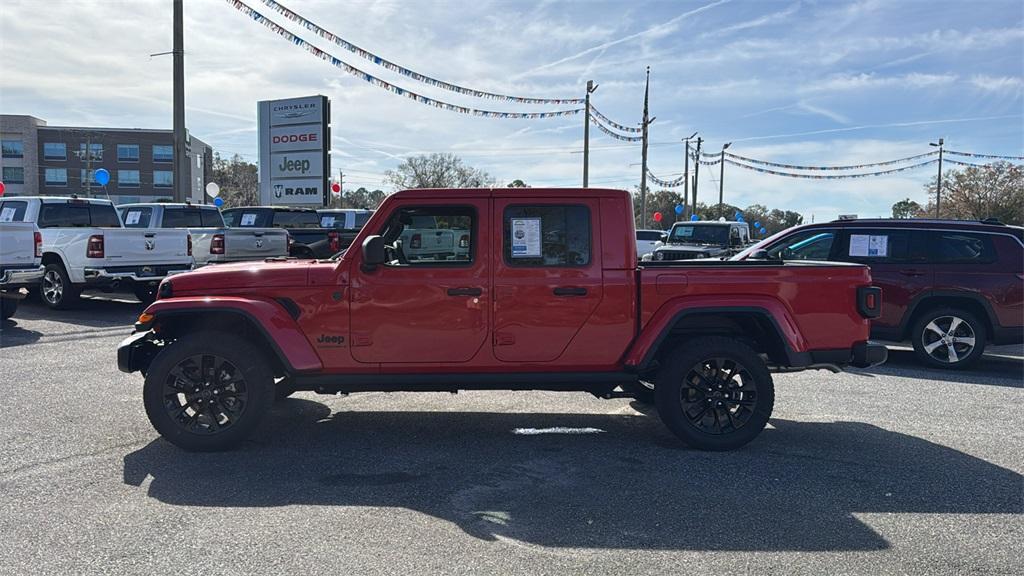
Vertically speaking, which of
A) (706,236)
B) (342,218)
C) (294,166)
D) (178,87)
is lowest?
(706,236)

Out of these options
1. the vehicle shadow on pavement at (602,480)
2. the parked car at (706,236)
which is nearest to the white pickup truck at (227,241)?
the parked car at (706,236)

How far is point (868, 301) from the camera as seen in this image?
5.25 metres

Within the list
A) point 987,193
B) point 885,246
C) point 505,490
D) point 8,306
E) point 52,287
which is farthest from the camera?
point 987,193

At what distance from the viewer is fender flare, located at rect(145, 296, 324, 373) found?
5.02 m

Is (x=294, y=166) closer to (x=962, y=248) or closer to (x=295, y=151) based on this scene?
(x=295, y=151)

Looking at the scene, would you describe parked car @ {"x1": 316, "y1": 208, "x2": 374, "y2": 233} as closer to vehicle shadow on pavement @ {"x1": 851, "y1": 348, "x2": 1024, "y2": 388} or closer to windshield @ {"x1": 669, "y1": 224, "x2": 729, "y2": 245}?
windshield @ {"x1": 669, "y1": 224, "x2": 729, "y2": 245}

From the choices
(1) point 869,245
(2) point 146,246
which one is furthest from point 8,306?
(1) point 869,245

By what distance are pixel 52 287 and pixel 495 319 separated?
11.0 m

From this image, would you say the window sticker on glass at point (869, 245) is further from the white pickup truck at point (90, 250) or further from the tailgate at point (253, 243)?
the white pickup truck at point (90, 250)

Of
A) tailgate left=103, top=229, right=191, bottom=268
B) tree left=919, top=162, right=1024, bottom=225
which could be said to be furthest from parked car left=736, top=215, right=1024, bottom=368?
tree left=919, top=162, right=1024, bottom=225

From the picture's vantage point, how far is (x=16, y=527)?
151 inches

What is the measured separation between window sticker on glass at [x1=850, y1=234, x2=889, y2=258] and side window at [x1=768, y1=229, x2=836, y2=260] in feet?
0.82

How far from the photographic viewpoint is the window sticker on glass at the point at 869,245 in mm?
9047

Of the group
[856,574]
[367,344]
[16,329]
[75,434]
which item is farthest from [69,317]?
[856,574]
